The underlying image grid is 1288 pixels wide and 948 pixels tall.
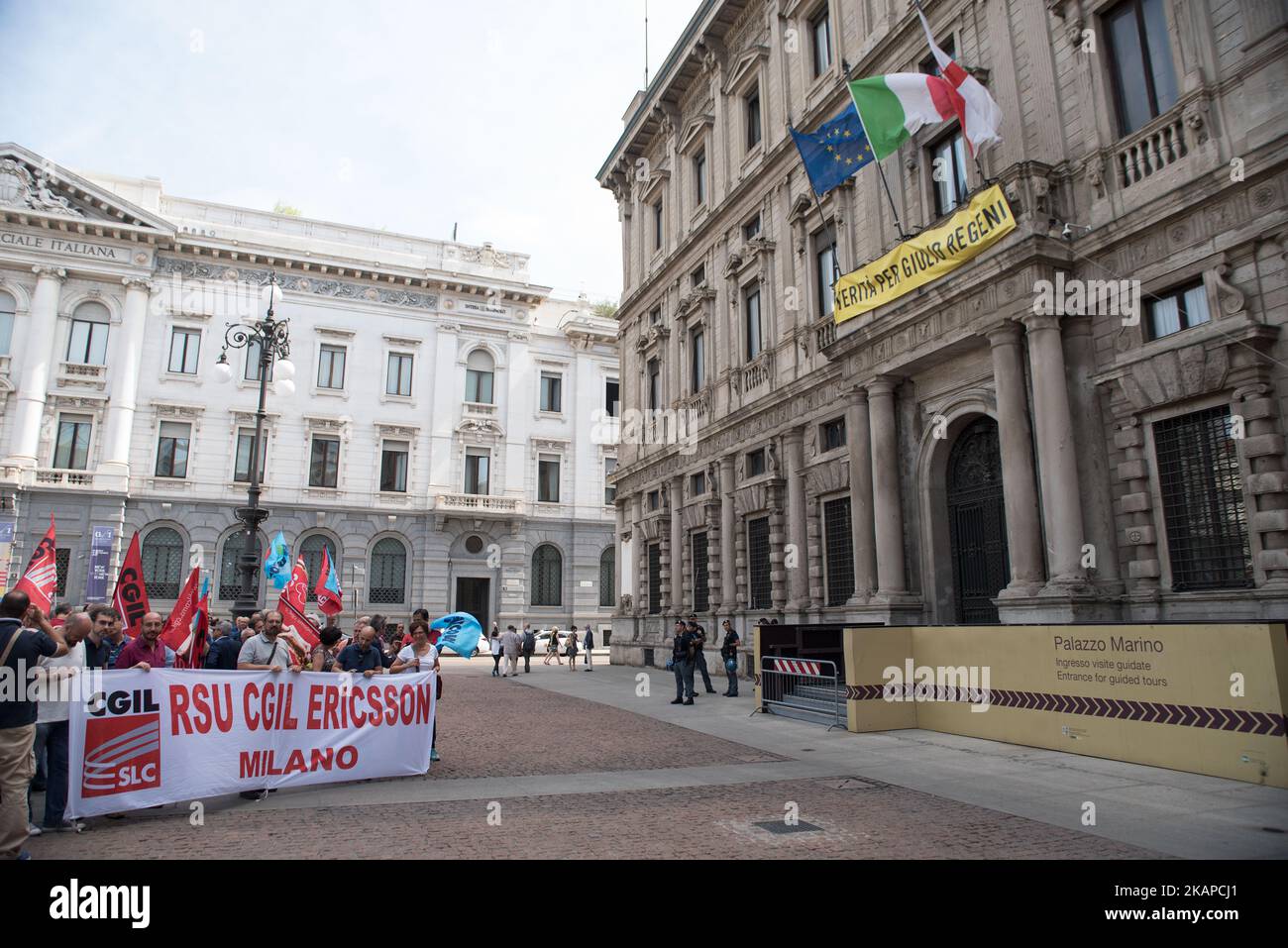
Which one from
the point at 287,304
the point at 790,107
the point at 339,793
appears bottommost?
the point at 339,793

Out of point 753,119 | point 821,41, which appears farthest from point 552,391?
point 821,41

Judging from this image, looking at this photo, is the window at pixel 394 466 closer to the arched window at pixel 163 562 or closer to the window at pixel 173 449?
the window at pixel 173 449

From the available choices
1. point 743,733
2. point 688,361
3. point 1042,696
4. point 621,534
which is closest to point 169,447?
point 621,534

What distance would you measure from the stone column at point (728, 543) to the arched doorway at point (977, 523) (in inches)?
308

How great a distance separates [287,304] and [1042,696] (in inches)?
1635

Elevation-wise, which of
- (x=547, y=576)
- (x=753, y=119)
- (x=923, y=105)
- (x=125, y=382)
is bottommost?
(x=547, y=576)

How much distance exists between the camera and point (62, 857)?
624 cm

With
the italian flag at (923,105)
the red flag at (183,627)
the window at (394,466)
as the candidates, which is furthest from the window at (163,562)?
the italian flag at (923,105)

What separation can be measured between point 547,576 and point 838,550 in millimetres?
28694

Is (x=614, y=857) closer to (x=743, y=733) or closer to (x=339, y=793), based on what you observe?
(x=339, y=793)

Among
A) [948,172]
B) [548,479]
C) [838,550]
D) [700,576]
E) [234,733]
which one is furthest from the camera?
[548,479]

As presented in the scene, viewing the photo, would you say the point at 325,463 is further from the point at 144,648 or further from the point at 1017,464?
the point at 1017,464

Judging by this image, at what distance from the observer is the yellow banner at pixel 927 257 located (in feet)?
44.0

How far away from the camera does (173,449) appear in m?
39.9
